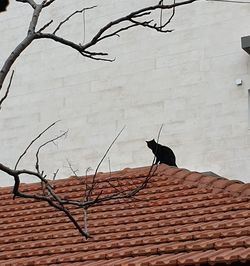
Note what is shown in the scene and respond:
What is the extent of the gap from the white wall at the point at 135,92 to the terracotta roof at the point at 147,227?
2.08 m

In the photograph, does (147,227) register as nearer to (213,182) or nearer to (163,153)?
(213,182)

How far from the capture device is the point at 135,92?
61.1ft

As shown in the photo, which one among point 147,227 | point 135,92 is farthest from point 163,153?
point 147,227

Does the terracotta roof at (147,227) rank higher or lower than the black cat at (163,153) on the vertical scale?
lower

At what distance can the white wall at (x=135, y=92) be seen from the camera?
1752 centimetres

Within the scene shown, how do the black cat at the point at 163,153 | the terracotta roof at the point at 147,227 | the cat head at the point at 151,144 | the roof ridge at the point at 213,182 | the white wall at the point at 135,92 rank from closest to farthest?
the terracotta roof at the point at 147,227, the roof ridge at the point at 213,182, the black cat at the point at 163,153, the cat head at the point at 151,144, the white wall at the point at 135,92

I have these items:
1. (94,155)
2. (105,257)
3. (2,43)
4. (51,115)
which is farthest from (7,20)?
(105,257)

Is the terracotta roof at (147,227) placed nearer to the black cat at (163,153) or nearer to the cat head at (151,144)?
the black cat at (163,153)

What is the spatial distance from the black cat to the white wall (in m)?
0.69

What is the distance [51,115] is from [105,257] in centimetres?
→ 871

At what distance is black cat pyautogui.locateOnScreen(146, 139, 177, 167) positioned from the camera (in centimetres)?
1685

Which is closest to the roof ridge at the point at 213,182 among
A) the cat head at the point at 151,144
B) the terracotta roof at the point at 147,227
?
the terracotta roof at the point at 147,227

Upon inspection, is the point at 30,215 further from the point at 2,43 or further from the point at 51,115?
the point at 2,43

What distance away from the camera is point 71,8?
19.8 m
